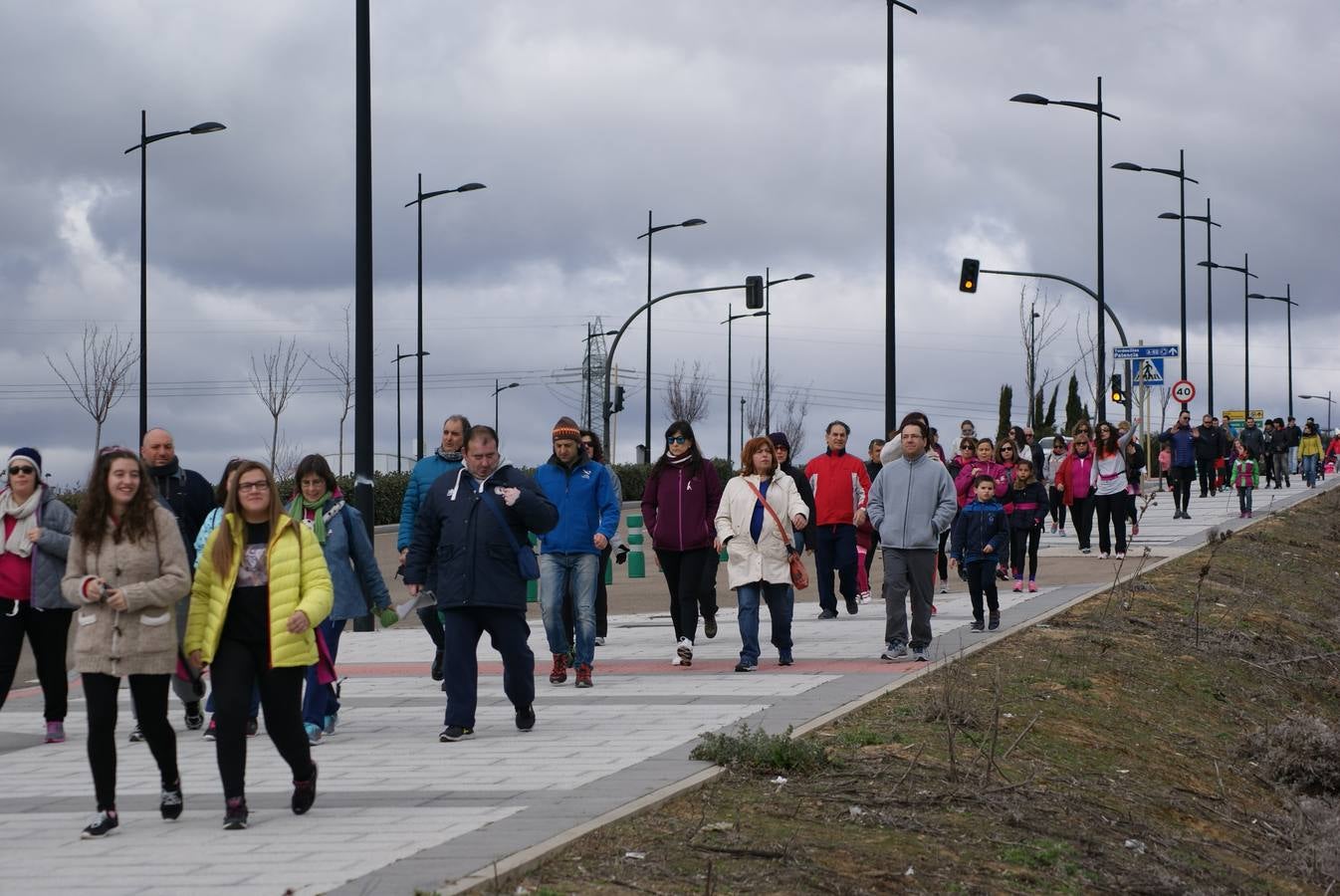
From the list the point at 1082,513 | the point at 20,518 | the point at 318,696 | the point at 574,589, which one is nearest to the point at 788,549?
the point at 574,589

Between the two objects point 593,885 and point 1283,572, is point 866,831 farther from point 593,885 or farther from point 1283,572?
point 1283,572

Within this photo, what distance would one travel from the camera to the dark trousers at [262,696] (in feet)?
25.8

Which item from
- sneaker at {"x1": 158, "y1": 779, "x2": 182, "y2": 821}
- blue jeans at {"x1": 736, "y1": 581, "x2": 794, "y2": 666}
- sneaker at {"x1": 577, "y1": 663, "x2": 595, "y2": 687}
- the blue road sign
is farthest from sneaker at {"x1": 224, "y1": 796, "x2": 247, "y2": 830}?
the blue road sign

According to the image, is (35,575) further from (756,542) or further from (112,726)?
(756,542)

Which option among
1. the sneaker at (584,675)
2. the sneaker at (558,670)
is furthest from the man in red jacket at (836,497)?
the sneaker at (584,675)

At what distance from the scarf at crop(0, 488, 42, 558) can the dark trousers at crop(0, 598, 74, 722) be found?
1.07 ft

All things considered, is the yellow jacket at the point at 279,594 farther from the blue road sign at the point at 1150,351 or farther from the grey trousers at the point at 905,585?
the blue road sign at the point at 1150,351

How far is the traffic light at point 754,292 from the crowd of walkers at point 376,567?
24.5m

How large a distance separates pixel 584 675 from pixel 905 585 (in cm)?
242

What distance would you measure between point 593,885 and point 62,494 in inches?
1192

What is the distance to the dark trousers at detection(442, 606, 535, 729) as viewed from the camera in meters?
10.4

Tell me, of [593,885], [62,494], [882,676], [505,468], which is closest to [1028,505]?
[882,676]

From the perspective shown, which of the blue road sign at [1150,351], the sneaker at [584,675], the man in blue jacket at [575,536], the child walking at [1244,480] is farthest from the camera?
the blue road sign at [1150,351]

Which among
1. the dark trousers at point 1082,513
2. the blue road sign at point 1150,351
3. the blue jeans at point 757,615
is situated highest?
the blue road sign at point 1150,351
